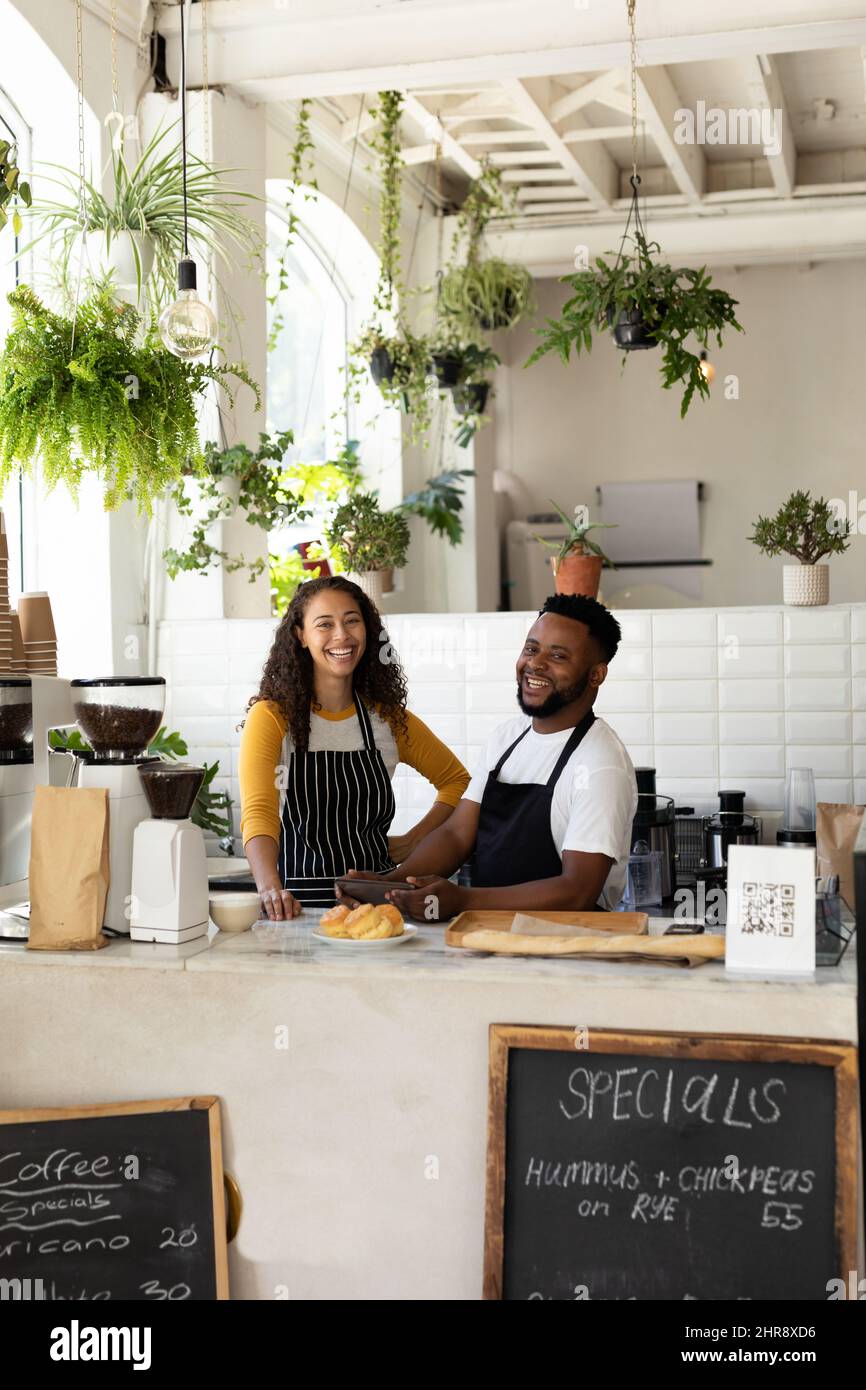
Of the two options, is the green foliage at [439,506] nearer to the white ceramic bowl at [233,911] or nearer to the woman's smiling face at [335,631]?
the woman's smiling face at [335,631]

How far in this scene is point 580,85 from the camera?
6355mm

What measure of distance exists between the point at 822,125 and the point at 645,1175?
6701 millimetres

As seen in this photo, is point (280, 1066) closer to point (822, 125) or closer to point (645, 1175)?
point (645, 1175)

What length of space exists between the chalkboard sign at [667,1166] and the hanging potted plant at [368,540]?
334 cm

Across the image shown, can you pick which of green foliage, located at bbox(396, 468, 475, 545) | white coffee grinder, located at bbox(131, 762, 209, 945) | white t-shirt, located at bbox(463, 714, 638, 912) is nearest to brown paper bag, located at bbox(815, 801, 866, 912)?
white t-shirt, located at bbox(463, 714, 638, 912)

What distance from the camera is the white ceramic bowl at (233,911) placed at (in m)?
2.37

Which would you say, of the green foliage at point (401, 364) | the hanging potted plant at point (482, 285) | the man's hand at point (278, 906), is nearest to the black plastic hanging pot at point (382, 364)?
the green foliage at point (401, 364)

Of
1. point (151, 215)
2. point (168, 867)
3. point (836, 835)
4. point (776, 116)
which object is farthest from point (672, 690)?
point (776, 116)

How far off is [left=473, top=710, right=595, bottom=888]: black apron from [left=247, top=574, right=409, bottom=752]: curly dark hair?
39cm

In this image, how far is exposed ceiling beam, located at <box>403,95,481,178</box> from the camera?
6125 mm

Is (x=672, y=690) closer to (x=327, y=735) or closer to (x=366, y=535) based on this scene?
(x=366, y=535)

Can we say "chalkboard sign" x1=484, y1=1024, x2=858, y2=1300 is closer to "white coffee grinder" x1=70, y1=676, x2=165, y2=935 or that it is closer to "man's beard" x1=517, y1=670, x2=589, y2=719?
"white coffee grinder" x1=70, y1=676, x2=165, y2=935

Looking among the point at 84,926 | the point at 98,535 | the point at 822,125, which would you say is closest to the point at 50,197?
the point at 98,535
